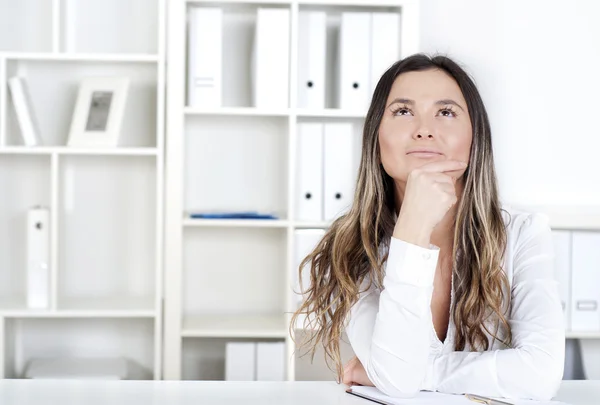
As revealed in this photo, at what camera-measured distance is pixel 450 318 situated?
167 cm

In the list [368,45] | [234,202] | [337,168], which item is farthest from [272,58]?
[234,202]

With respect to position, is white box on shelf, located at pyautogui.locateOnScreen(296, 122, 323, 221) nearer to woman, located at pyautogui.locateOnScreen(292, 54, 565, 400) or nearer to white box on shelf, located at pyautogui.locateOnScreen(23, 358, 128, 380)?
white box on shelf, located at pyautogui.locateOnScreen(23, 358, 128, 380)

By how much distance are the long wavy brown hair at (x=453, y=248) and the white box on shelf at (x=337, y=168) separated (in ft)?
3.51

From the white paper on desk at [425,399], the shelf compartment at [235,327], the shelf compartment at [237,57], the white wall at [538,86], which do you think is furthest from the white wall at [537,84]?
the white paper on desk at [425,399]

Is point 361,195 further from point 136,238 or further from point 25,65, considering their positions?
point 25,65

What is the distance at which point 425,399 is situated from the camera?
1357 mm

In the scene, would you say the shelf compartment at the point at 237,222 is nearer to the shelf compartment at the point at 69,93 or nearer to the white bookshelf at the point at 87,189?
the white bookshelf at the point at 87,189

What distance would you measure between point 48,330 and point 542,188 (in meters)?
2.15

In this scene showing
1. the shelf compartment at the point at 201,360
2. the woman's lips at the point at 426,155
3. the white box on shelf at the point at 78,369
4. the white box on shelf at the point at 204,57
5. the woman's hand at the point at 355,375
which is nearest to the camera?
the woman's hand at the point at 355,375

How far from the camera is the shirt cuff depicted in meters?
1.45

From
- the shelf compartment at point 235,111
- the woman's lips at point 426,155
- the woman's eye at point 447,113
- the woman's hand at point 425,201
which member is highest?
the shelf compartment at point 235,111

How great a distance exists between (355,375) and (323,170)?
1461 mm

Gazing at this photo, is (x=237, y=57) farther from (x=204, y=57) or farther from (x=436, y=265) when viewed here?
(x=436, y=265)

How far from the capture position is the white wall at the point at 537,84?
3371 millimetres
